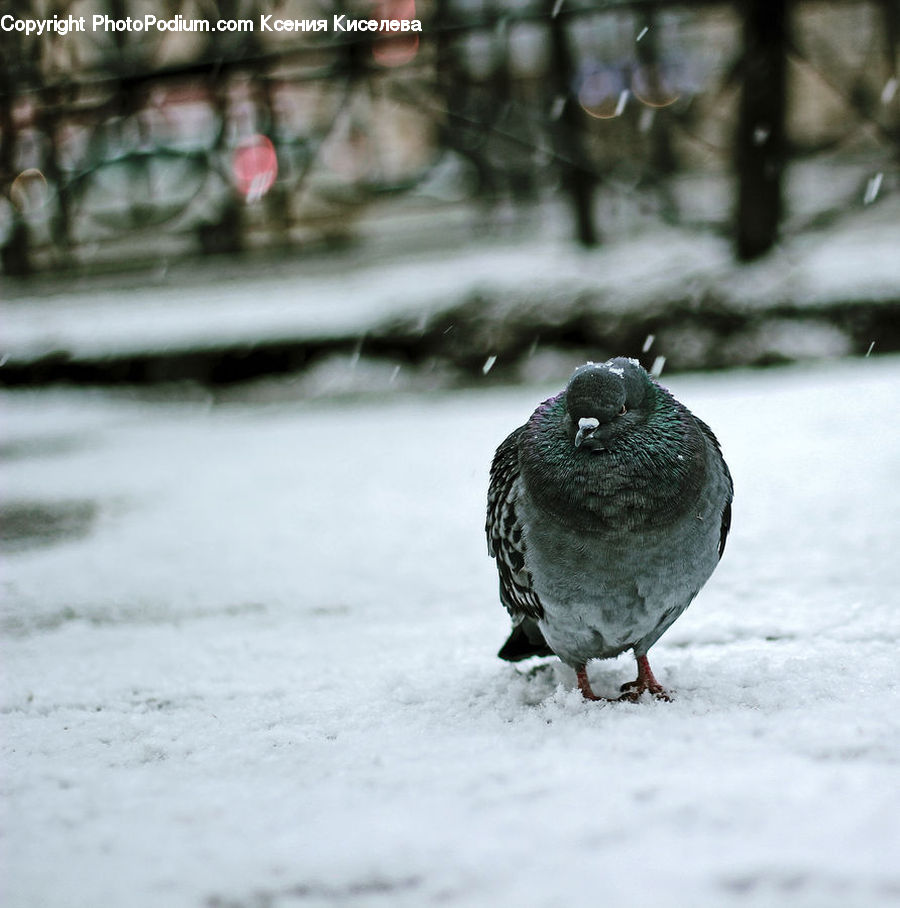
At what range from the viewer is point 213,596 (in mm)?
3346

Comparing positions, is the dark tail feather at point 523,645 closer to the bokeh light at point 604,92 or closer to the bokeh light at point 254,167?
the bokeh light at point 254,167

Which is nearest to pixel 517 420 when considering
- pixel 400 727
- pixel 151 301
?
pixel 400 727

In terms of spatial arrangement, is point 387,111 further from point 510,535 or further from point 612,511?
point 612,511

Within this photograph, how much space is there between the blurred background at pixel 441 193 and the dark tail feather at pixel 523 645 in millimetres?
4105

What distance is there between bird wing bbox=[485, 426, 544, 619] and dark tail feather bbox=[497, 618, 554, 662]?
0.06 metres

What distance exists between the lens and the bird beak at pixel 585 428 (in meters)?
1.84

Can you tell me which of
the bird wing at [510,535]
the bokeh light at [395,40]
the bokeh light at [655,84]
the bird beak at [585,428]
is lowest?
the bird wing at [510,535]

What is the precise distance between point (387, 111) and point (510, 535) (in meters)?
7.76

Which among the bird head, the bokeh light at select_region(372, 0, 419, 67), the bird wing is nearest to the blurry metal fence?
the bokeh light at select_region(372, 0, 419, 67)

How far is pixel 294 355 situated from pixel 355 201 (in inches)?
96.2

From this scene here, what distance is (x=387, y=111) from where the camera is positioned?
8953mm

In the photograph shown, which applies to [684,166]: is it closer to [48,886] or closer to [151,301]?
[151,301]

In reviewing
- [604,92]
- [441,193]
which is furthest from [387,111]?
[604,92]

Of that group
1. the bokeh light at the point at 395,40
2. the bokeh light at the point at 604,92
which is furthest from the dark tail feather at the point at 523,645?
the bokeh light at the point at 604,92
